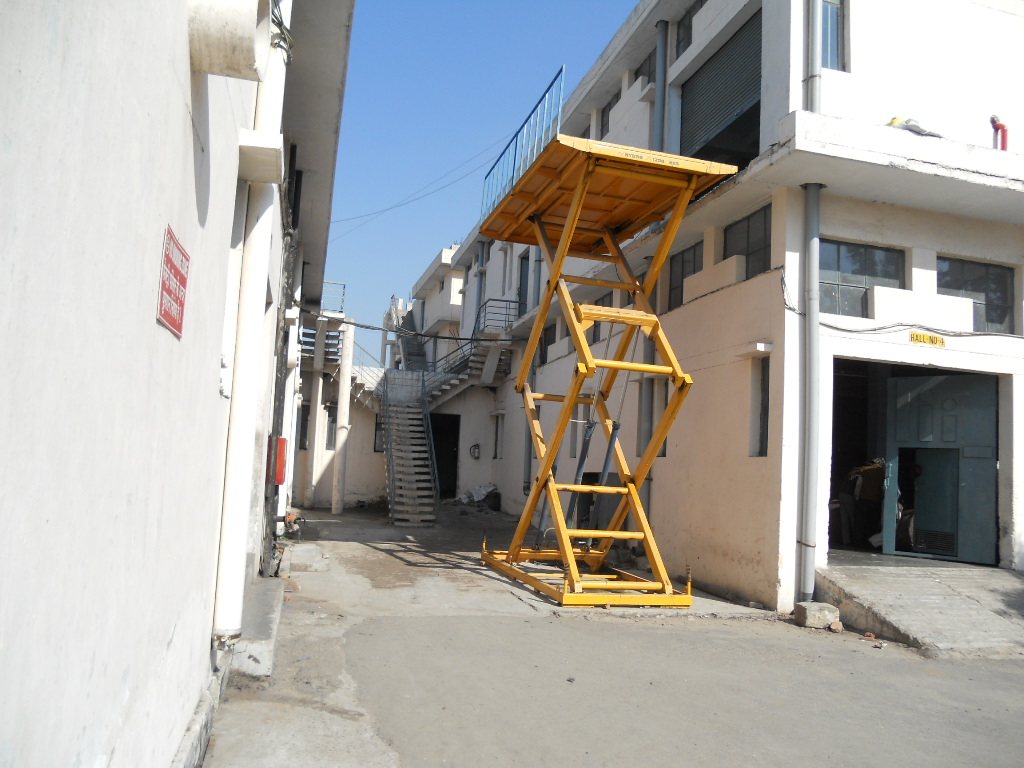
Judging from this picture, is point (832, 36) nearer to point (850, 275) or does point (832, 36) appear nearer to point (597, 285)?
point (850, 275)

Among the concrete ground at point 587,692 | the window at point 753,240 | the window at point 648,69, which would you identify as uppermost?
the window at point 648,69

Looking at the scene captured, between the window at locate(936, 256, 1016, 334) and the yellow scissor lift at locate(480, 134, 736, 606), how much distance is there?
387cm

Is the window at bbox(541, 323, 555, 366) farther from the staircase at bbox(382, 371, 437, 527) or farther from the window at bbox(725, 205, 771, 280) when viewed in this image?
the window at bbox(725, 205, 771, 280)

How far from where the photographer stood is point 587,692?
5922mm

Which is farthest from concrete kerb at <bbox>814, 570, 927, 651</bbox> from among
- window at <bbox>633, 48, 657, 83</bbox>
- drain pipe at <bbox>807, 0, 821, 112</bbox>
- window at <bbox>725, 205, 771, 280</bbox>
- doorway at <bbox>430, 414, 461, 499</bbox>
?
doorway at <bbox>430, 414, 461, 499</bbox>

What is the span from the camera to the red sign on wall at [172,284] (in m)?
2.62

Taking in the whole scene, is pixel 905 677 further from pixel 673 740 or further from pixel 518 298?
pixel 518 298

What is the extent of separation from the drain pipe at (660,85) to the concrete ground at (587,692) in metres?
7.99

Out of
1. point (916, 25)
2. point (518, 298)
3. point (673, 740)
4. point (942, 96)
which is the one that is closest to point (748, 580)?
point (673, 740)

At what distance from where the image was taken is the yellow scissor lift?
32.1 feet

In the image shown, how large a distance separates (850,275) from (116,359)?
34.5 feet

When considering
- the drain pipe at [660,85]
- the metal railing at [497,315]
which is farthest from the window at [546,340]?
the drain pipe at [660,85]

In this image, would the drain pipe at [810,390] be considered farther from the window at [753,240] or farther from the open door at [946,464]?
the open door at [946,464]

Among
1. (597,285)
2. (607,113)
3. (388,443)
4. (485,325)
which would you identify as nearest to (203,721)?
(597,285)
